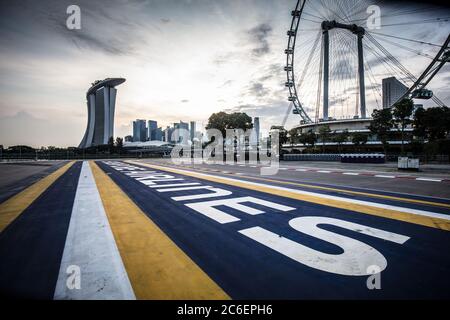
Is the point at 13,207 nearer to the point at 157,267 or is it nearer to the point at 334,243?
the point at 157,267

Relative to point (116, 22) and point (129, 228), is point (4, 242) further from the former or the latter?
point (116, 22)

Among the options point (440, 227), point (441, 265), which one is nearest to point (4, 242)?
point (441, 265)

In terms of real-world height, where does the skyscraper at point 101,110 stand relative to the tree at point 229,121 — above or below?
above

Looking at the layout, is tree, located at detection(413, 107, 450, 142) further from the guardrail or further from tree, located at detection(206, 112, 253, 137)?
tree, located at detection(206, 112, 253, 137)

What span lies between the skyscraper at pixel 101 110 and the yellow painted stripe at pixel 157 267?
117 meters

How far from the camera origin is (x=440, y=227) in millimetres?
3559

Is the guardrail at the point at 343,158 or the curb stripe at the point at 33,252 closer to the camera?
the curb stripe at the point at 33,252

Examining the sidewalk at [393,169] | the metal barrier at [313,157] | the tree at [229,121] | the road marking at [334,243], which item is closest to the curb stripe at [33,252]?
the road marking at [334,243]

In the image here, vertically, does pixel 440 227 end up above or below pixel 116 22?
below

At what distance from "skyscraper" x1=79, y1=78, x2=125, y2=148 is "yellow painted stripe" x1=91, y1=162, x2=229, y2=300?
11660 centimetres

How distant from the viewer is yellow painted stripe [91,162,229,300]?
6.28 feet

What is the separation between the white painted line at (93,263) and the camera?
191 cm

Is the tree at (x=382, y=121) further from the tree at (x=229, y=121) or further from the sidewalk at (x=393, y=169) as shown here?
the tree at (x=229, y=121)
